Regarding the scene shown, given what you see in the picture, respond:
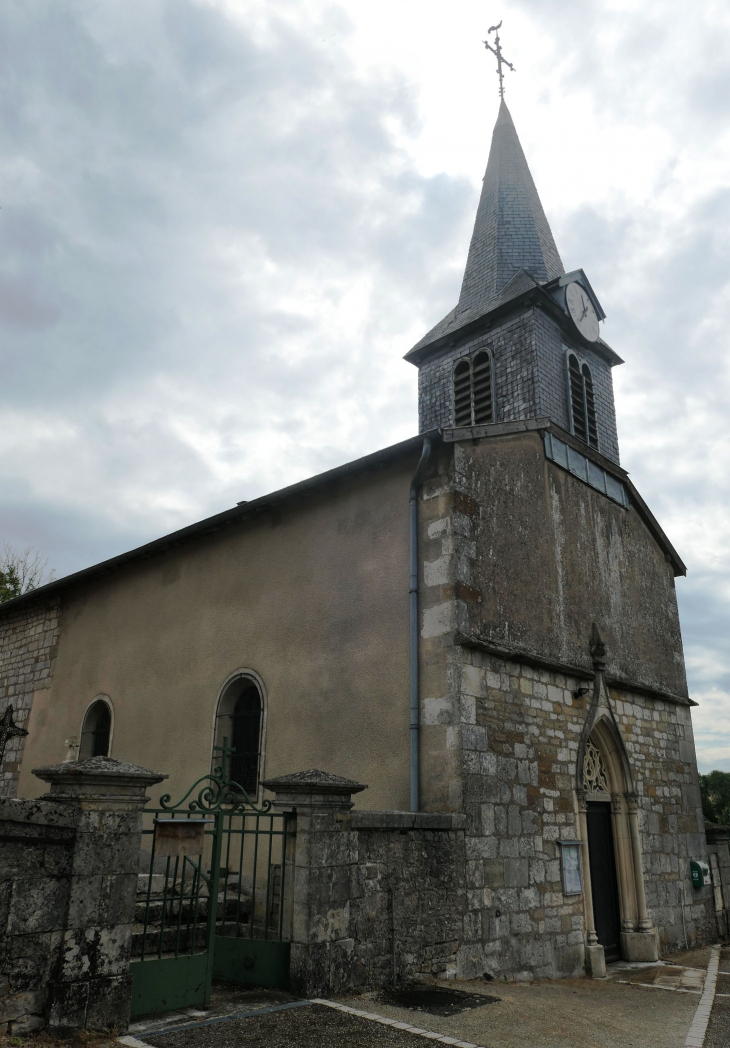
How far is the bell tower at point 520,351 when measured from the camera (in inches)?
498

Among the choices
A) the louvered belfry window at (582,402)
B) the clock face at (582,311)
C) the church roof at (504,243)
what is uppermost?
the church roof at (504,243)

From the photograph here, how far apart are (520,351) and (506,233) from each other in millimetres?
4320

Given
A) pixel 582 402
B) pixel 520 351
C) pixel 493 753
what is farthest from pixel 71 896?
pixel 582 402

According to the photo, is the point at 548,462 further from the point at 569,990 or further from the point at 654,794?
the point at 569,990

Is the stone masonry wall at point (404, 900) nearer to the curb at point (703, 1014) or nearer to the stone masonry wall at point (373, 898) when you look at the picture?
the stone masonry wall at point (373, 898)

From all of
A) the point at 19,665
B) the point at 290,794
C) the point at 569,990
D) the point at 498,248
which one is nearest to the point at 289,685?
the point at 290,794

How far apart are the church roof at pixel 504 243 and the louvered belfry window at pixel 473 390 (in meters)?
0.77

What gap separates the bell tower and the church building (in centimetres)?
6

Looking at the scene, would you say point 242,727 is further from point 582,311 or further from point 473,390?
point 582,311

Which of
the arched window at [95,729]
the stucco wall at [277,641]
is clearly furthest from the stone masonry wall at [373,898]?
the arched window at [95,729]

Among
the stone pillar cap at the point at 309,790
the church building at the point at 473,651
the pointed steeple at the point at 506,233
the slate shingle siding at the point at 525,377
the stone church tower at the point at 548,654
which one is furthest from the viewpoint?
the pointed steeple at the point at 506,233

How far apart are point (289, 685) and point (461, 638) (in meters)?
2.58

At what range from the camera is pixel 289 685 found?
30.6ft

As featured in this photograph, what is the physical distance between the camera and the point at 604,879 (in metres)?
9.72
